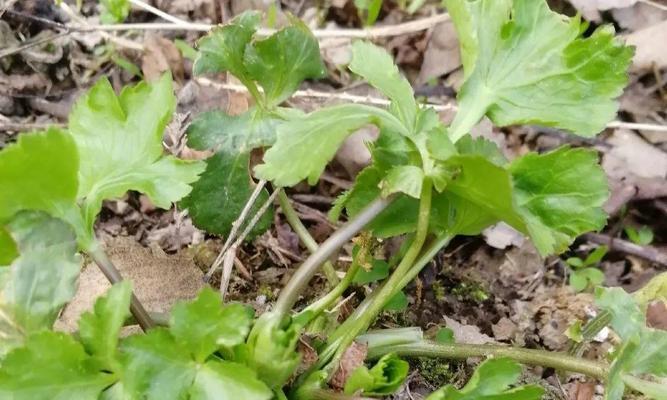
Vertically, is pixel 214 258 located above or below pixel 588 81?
below

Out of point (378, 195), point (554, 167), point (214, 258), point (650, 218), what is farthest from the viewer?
point (650, 218)

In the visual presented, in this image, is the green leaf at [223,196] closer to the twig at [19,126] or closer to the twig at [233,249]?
the twig at [233,249]

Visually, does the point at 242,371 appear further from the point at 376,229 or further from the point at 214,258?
the point at 214,258

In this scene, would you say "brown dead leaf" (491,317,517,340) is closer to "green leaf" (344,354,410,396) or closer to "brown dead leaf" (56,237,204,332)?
"green leaf" (344,354,410,396)

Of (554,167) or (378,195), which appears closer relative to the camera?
(554,167)

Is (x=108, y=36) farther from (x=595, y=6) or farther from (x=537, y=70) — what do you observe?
(x=595, y=6)

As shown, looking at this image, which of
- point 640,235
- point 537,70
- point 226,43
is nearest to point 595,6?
point 640,235

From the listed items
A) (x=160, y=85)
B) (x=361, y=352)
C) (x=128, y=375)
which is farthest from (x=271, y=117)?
(x=128, y=375)

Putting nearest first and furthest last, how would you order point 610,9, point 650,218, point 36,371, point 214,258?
point 36,371
point 214,258
point 650,218
point 610,9

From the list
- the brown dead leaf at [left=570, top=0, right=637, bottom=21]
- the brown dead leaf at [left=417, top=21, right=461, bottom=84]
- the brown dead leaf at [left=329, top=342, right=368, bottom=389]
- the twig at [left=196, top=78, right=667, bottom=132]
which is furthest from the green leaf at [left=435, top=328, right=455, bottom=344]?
the brown dead leaf at [left=570, top=0, right=637, bottom=21]
